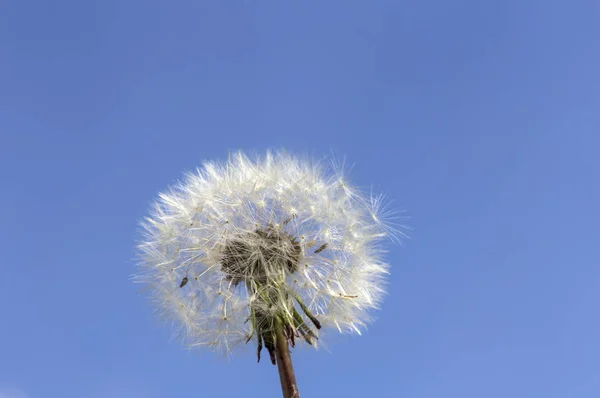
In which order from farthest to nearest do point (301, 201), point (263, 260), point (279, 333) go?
point (301, 201) < point (263, 260) < point (279, 333)

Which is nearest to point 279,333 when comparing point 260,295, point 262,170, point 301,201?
point 260,295

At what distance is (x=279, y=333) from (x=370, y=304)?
1.56 m

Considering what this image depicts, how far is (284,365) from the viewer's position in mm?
6816

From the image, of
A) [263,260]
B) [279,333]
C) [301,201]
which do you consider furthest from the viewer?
[301,201]

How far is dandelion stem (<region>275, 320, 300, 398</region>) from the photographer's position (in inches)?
259

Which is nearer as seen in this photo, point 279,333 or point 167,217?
point 279,333

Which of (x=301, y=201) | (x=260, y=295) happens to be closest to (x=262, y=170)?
(x=301, y=201)

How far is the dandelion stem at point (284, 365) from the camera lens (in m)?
6.57

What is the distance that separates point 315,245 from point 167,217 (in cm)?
192

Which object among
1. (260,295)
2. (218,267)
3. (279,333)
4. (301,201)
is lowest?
(279,333)

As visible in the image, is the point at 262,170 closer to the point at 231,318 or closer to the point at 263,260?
the point at 263,260

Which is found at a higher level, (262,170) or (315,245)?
(262,170)

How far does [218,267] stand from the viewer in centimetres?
802

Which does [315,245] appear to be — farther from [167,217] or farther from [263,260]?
[167,217]
